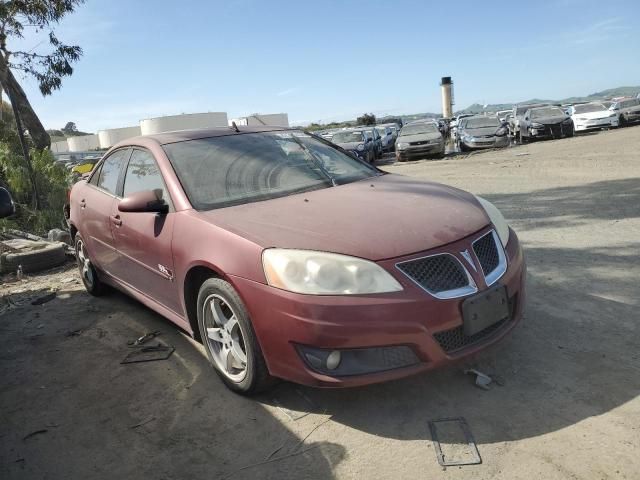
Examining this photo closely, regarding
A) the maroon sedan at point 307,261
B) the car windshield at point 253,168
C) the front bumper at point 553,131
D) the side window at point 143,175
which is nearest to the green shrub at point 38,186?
the side window at point 143,175

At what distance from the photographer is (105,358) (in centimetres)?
382

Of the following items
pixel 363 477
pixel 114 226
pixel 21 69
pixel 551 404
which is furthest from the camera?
pixel 21 69

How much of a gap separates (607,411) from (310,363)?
149 cm

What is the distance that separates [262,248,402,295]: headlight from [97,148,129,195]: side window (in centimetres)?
235

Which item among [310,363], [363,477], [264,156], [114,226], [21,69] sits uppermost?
[21,69]

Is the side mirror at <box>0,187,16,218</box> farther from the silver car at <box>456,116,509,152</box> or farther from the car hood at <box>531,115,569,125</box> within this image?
the car hood at <box>531,115,569,125</box>

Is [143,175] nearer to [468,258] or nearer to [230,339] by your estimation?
[230,339]

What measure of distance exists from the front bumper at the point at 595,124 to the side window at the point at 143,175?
946 inches

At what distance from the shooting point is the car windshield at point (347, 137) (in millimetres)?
19734

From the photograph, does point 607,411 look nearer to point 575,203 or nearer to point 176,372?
point 176,372

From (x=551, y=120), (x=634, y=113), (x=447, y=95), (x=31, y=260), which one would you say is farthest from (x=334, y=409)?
(x=447, y=95)

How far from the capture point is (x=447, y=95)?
52.2 meters

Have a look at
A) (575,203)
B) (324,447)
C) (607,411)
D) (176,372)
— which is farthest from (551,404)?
(575,203)

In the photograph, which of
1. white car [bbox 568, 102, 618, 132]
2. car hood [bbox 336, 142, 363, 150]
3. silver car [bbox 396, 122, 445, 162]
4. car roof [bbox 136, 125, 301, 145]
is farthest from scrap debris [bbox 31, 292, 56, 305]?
white car [bbox 568, 102, 618, 132]
